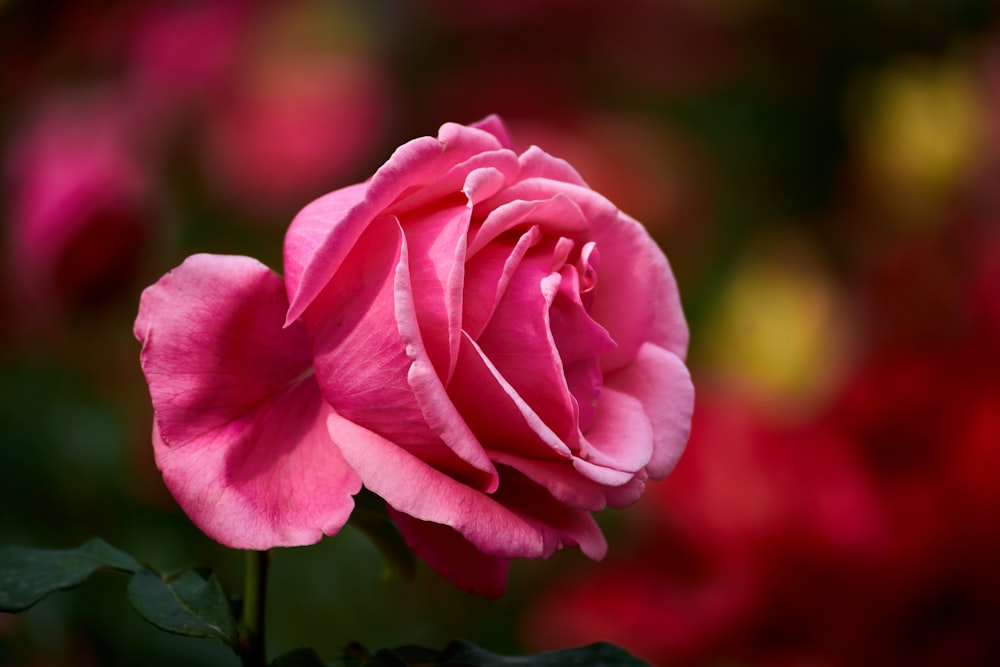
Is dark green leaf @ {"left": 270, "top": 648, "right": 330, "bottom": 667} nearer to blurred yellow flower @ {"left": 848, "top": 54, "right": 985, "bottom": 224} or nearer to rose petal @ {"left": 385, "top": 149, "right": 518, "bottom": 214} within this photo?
rose petal @ {"left": 385, "top": 149, "right": 518, "bottom": 214}

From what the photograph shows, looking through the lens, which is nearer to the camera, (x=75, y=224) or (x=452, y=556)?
(x=452, y=556)

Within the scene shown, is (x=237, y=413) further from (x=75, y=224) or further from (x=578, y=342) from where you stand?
(x=75, y=224)

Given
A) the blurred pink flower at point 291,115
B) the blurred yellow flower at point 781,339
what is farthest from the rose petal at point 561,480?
the blurred pink flower at point 291,115

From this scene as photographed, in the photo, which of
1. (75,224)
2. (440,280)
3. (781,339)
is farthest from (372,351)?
(781,339)

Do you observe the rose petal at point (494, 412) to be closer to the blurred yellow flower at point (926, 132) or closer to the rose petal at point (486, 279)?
the rose petal at point (486, 279)

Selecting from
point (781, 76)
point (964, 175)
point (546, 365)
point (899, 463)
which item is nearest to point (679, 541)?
point (899, 463)

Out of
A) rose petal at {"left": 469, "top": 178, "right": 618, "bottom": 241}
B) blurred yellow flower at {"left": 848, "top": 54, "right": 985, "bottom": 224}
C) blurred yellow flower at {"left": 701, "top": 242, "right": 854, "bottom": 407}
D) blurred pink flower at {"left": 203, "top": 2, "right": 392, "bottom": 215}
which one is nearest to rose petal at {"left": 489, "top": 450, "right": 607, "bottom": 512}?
rose petal at {"left": 469, "top": 178, "right": 618, "bottom": 241}

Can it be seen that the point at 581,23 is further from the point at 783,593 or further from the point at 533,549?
the point at 533,549
